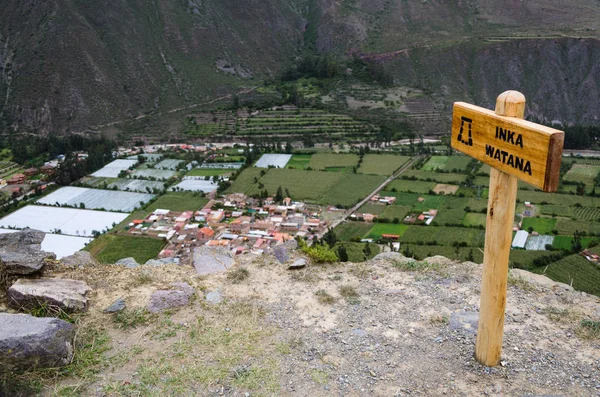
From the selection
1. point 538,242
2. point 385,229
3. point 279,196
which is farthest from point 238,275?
point 279,196

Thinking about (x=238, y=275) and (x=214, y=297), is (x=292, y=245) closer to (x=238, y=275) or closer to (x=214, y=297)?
(x=238, y=275)

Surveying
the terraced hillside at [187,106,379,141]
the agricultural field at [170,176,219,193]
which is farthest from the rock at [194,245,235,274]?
the terraced hillside at [187,106,379,141]

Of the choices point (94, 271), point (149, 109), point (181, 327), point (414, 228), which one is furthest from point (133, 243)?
point (149, 109)

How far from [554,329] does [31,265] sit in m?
8.69

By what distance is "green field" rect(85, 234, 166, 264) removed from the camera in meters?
35.3

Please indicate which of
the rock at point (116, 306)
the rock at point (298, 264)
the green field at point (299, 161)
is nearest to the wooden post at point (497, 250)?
the rock at point (298, 264)

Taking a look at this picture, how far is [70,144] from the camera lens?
2424 inches

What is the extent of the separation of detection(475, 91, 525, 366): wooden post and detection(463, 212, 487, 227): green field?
3319 centimetres

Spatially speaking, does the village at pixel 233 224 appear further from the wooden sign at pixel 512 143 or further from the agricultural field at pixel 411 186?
the wooden sign at pixel 512 143

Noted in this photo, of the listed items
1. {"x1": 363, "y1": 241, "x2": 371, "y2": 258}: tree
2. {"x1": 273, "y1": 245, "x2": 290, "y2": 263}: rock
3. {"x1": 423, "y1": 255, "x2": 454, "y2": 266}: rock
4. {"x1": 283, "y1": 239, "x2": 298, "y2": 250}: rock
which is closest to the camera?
{"x1": 423, "y1": 255, "x2": 454, "y2": 266}: rock

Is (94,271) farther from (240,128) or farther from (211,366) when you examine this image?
(240,128)

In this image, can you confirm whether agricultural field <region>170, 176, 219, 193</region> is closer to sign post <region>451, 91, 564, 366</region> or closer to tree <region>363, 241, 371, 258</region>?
tree <region>363, 241, 371, 258</region>

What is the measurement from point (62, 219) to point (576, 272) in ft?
119

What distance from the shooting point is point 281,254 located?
11383 millimetres
